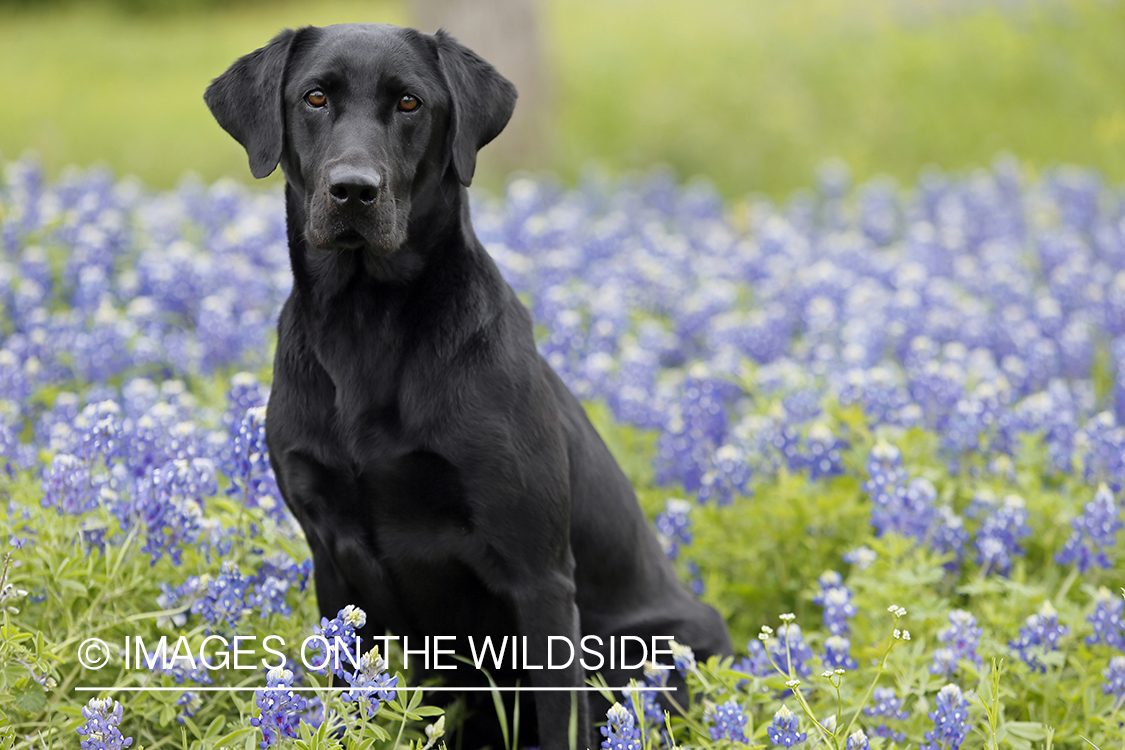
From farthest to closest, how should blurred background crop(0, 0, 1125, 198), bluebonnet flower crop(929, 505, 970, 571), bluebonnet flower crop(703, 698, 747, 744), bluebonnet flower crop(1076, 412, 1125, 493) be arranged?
blurred background crop(0, 0, 1125, 198), bluebonnet flower crop(1076, 412, 1125, 493), bluebonnet flower crop(929, 505, 970, 571), bluebonnet flower crop(703, 698, 747, 744)

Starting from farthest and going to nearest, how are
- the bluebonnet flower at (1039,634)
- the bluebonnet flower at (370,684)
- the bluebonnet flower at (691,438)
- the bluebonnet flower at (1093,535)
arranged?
the bluebonnet flower at (691,438), the bluebonnet flower at (1093,535), the bluebonnet flower at (1039,634), the bluebonnet flower at (370,684)

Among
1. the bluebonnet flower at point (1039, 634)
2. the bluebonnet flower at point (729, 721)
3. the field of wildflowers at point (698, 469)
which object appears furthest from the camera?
the bluebonnet flower at point (1039, 634)

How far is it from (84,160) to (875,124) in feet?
26.9

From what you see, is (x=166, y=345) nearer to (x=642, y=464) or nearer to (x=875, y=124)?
(x=642, y=464)

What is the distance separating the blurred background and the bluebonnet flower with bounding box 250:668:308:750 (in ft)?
21.2

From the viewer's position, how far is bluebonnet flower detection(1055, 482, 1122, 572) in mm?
3062

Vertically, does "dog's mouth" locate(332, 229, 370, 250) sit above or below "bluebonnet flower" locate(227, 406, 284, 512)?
above

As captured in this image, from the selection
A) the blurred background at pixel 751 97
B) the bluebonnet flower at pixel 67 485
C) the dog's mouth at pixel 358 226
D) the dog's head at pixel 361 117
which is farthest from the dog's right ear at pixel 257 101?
the blurred background at pixel 751 97

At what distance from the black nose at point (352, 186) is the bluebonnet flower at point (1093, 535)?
86.3 inches

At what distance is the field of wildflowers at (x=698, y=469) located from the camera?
2373 millimetres

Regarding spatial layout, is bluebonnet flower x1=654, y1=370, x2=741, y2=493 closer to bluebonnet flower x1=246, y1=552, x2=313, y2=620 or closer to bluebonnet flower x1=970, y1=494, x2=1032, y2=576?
bluebonnet flower x1=970, y1=494, x2=1032, y2=576

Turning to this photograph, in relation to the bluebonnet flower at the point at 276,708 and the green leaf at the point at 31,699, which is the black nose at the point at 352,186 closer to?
the bluebonnet flower at the point at 276,708

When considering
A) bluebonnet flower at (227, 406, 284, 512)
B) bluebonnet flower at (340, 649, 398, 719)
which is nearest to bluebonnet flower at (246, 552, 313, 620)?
bluebonnet flower at (227, 406, 284, 512)

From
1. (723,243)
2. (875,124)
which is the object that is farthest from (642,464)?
(875,124)
